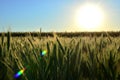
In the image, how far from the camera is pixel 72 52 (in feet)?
5.20

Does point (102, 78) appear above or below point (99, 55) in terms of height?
below

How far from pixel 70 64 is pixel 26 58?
0.25m

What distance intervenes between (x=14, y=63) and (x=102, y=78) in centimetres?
50

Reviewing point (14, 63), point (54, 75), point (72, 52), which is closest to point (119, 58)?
point (72, 52)

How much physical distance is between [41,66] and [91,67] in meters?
0.30

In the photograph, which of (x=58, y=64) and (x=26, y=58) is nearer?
(x=58, y=64)

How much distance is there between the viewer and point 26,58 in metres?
1.62

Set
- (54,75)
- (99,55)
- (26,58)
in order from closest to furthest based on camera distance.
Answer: (54,75) < (26,58) < (99,55)

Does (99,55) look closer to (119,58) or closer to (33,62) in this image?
(119,58)

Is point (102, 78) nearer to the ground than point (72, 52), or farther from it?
nearer to the ground

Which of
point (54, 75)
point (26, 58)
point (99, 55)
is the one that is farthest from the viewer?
point (99, 55)

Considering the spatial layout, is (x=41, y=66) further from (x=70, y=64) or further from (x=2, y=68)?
(x=2, y=68)

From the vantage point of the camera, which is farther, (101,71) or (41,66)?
(101,71)

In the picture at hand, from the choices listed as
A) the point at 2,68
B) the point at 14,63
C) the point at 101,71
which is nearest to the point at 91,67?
the point at 101,71
